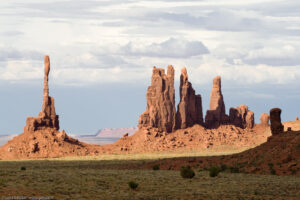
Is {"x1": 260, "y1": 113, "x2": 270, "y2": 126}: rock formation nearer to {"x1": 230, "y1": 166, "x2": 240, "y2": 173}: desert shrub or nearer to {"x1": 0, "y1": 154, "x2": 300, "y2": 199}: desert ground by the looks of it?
{"x1": 230, "y1": 166, "x2": 240, "y2": 173}: desert shrub

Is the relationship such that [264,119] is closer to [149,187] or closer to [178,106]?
[178,106]

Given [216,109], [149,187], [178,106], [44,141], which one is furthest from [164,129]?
[149,187]

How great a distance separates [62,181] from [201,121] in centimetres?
11949

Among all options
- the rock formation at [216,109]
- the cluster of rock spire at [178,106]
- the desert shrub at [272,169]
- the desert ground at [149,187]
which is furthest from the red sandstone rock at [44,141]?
the desert ground at [149,187]

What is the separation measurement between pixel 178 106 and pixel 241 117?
946 inches

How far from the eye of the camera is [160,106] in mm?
160750

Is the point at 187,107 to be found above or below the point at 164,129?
above

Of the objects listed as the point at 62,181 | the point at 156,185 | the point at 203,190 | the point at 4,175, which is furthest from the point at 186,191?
the point at 4,175

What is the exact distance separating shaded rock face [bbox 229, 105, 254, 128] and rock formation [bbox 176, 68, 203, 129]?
39.4 feet

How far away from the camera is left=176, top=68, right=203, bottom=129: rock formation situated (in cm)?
16400

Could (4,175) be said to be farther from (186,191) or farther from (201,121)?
(201,121)

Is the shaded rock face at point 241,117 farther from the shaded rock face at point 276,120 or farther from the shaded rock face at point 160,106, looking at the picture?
the shaded rock face at point 276,120

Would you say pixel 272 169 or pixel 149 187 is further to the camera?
pixel 272 169

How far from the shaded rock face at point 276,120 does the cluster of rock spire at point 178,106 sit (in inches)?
2877
